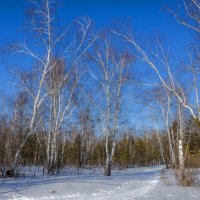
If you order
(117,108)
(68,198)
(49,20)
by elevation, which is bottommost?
(68,198)

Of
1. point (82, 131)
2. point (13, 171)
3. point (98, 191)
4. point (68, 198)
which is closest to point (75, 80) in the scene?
point (13, 171)

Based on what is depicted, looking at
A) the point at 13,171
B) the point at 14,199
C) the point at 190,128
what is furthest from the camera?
the point at 190,128

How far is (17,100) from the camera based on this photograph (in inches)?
1348

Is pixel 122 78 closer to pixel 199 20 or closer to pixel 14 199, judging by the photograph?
pixel 199 20

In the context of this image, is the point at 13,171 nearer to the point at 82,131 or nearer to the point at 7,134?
the point at 7,134

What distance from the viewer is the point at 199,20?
12.4m

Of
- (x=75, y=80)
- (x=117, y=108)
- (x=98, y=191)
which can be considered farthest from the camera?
(x=75, y=80)

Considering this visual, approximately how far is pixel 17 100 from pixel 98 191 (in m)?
24.4

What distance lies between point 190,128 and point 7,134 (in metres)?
16.2

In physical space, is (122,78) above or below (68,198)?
above

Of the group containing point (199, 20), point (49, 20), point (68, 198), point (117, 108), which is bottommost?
point (68, 198)

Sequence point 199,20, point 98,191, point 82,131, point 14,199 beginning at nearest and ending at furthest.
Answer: point 14,199 → point 98,191 → point 199,20 → point 82,131

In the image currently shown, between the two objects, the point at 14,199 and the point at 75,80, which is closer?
the point at 14,199

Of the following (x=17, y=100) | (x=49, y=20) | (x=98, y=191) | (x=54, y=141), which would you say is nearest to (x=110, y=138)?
(x=54, y=141)
